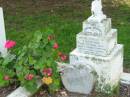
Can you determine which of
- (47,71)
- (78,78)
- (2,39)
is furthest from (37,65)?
(2,39)

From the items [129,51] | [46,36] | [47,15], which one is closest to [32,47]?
[46,36]

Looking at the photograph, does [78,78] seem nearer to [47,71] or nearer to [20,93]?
[47,71]

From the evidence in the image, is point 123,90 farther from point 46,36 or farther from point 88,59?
point 46,36

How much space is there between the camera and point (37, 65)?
18.3 ft

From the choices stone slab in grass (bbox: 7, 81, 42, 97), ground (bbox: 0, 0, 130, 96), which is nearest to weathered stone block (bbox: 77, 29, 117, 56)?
stone slab in grass (bbox: 7, 81, 42, 97)

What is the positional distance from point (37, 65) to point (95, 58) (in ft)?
2.46

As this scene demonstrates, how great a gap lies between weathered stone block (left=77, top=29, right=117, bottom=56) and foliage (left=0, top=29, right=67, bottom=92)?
0.36 metres

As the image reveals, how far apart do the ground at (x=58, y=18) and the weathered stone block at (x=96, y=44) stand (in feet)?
4.59

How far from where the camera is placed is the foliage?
5.58 metres

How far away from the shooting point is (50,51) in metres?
5.70

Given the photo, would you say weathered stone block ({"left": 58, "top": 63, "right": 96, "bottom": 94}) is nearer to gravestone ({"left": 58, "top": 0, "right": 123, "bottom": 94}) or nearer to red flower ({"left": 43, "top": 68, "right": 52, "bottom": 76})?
gravestone ({"left": 58, "top": 0, "right": 123, "bottom": 94})

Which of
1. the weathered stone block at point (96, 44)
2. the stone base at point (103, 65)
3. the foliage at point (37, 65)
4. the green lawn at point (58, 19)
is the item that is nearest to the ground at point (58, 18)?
the green lawn at point (58, 19)

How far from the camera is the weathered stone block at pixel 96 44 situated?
5.59 m

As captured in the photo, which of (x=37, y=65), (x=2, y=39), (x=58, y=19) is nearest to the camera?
(x=37, y=65)
